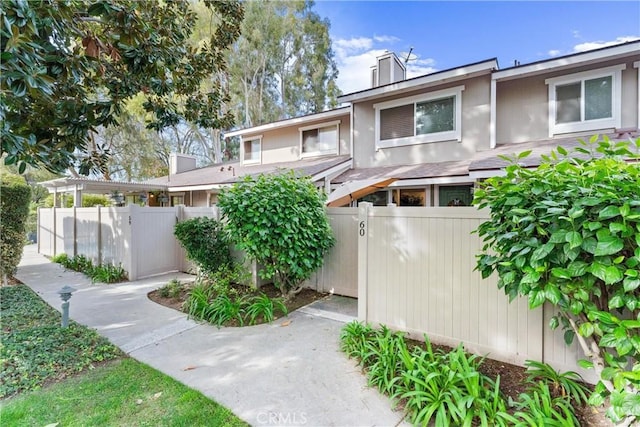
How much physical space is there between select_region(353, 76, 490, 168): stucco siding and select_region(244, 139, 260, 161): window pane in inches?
238

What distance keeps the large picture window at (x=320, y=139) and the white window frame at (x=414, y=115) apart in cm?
231

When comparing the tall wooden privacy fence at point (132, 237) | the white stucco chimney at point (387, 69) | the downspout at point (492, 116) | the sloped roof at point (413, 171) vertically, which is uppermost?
the white stucco chimney at point (387, 69)

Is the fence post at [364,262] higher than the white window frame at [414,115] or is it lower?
lower

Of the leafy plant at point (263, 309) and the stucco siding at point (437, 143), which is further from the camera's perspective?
the stucco siding at point (437, 143)

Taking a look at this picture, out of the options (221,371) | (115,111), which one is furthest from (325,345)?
(115,111)

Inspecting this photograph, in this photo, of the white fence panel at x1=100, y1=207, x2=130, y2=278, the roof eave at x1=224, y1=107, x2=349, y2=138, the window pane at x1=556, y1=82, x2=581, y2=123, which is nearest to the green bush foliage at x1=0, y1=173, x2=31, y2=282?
the white fence panel at x1=100, y1=207, x2=130, y2=278

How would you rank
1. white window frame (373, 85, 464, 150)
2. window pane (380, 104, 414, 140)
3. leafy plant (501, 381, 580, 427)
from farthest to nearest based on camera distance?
window pane (380, 104, 414, 140) < white window frame (373, 85, 464, 150) < leafy plant (501, 381, 580, 427)

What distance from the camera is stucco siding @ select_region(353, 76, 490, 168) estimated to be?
9.02 meters

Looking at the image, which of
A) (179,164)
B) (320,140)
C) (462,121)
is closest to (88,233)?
(320,140)

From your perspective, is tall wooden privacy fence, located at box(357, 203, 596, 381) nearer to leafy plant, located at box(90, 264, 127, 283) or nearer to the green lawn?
the green lawn

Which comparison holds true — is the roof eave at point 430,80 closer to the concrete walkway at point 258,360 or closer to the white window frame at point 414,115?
the white window frame at point 414,115

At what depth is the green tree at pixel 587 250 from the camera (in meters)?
2.11

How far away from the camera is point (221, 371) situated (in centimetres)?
366

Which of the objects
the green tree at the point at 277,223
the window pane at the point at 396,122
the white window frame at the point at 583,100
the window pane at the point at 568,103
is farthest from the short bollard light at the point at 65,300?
the window pane at the point at 568,103
